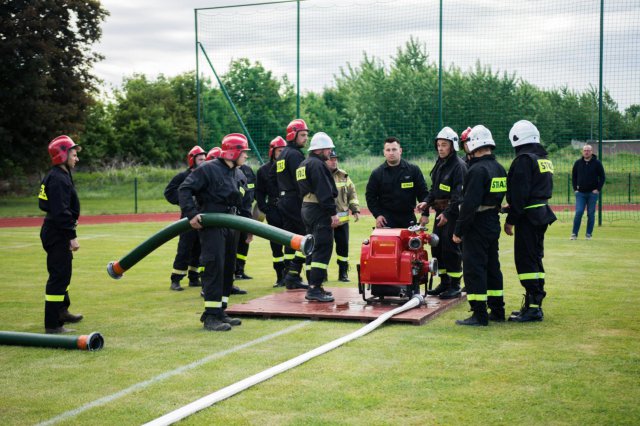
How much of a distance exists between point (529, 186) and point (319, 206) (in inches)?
110

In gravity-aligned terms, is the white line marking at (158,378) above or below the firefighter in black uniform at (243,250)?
below

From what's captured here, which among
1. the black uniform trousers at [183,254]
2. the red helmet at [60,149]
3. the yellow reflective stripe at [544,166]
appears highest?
the red helmet at [60,149]

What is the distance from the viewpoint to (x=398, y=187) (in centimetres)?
1032

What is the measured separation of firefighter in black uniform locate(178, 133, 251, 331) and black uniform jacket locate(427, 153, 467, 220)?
2.81 metres

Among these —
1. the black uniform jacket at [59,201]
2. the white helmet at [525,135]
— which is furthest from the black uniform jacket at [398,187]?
the black uniform jacket at [59,201]

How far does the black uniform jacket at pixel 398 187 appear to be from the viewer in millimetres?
10317

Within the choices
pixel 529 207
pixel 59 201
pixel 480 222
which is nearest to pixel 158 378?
pixel 59 201

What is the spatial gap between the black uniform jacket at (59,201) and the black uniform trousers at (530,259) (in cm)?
498

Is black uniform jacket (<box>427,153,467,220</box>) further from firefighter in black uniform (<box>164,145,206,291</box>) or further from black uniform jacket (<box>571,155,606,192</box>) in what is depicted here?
black uniform jacket (<box>571,155,606,192</box>)

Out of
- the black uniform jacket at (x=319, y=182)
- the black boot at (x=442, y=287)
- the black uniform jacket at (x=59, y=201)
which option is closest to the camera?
the black uniform jacket at (x=59, y=201)

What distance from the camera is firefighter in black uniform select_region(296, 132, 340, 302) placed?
31.5ft

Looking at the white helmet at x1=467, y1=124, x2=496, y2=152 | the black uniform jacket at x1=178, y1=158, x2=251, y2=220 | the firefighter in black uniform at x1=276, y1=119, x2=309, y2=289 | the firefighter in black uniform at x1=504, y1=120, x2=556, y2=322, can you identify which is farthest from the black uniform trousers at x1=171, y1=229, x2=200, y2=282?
the firefighter in black uniform at x1=504, y1=120, x2=556, y2=322

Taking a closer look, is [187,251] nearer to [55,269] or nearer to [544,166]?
[55,269]

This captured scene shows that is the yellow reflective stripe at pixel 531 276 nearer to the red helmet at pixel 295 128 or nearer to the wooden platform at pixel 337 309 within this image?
the wooden platform at pixel 337 309
